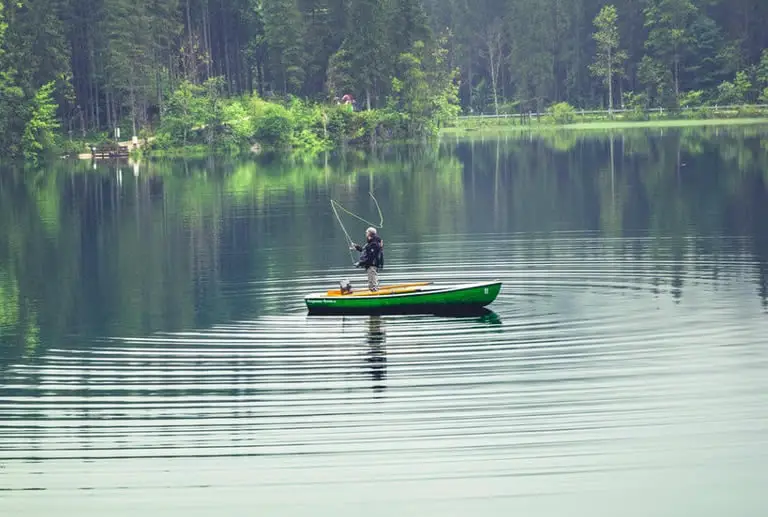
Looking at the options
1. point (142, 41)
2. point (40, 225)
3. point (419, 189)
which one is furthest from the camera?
point (142, 41)

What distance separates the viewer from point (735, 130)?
127 meters

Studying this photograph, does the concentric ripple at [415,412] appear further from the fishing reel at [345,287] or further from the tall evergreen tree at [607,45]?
the tall evergreen tree at [607,45]

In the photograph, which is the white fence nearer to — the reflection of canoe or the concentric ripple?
the concentric ripple

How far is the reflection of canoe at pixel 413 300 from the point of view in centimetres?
3050

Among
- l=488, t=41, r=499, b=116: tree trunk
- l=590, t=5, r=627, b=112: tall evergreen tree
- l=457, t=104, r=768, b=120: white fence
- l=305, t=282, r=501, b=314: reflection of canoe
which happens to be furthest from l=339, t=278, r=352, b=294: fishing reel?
l=488, t=41, r=499, b=116: tree trunk

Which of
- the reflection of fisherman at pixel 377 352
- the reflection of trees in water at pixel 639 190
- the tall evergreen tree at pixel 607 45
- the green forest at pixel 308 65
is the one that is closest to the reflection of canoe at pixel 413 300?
the reflection of fisherman at pixel 377 352

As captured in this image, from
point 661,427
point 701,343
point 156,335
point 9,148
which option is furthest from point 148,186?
point 661,427

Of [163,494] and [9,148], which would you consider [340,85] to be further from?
[163,494]

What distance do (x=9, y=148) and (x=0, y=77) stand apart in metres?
6.10

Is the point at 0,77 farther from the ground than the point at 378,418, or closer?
farther from the ground

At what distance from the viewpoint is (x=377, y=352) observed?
88.4 ft

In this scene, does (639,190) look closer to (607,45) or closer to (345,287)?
(345,287)

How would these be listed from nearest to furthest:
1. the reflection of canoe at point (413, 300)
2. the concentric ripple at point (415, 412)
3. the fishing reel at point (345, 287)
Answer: the concentric ripple at point (415, 412) → the reflection of canoe at point (413, 300) → the fishing reel at point (345, 287)

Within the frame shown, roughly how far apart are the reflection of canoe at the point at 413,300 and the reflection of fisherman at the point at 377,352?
0.46 metres
